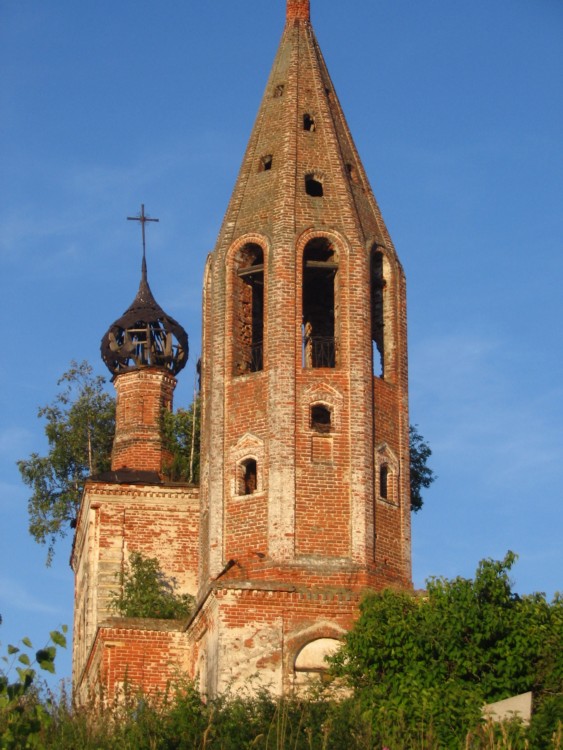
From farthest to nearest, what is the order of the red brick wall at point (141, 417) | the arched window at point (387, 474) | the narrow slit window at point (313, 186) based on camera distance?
the red brick wall at point (141, 417), the narrow slit window at point (313, 186), the arched window at point (387, 474)

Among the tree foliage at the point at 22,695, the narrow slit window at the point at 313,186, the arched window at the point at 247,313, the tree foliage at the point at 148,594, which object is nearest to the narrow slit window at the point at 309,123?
the narrow slit window at the point at 313,186

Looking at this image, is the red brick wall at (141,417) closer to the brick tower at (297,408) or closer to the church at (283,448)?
the church at (283,448)

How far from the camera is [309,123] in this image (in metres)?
31.1

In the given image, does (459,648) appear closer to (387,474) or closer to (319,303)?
(387,474)

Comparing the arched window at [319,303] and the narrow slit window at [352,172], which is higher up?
the narrow slit window at [352,172]

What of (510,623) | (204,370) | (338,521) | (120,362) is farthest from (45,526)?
(510,623)

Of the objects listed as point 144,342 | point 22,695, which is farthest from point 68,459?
point 22,695

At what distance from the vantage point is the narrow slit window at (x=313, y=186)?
30.0 metres

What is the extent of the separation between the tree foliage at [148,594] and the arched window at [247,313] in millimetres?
4606

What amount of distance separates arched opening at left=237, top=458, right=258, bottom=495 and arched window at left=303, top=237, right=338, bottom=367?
244 cm

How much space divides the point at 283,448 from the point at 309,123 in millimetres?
6928

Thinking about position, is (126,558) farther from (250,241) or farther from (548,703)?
(548,703)

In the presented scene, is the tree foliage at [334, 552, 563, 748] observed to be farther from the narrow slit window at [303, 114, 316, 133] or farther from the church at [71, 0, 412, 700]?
the narrow slit window at [303, 114, 316, 133]

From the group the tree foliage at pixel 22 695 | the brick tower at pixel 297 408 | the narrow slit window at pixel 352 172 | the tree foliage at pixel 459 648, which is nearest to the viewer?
the tree foliage at pixel 22 695
